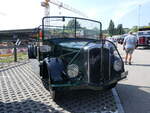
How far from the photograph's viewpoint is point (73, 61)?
5.01m

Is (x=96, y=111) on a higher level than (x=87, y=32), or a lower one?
lower

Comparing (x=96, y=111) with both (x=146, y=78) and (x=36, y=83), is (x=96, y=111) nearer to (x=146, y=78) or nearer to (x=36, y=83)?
(x=36, y=83)

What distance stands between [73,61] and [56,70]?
1.42ft

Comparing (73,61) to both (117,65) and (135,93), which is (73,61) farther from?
(135,93)

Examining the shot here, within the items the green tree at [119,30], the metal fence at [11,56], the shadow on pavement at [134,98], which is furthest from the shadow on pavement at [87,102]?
the green tree at [119,30]

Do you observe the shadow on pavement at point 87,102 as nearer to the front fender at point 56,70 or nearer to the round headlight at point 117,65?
the front fender at point 56,70

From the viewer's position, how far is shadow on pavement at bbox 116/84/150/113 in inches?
184

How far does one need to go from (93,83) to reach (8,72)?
4.91 m

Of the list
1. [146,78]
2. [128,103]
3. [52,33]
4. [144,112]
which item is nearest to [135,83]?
[146,78]

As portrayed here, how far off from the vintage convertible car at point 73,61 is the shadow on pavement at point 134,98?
514mm

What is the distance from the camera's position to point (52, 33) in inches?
250

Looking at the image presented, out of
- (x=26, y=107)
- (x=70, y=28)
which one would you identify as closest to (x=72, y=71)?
(x=26, y=107)

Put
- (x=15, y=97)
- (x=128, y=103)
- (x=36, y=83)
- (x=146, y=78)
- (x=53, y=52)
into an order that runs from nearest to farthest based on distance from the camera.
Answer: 1. (x=128, y=103)
2. (x=15, y=97)
3. (x=53, y=52)
4. (x=36, y=83)
5. (x=146, y=78)

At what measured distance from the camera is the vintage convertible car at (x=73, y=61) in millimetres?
4707
